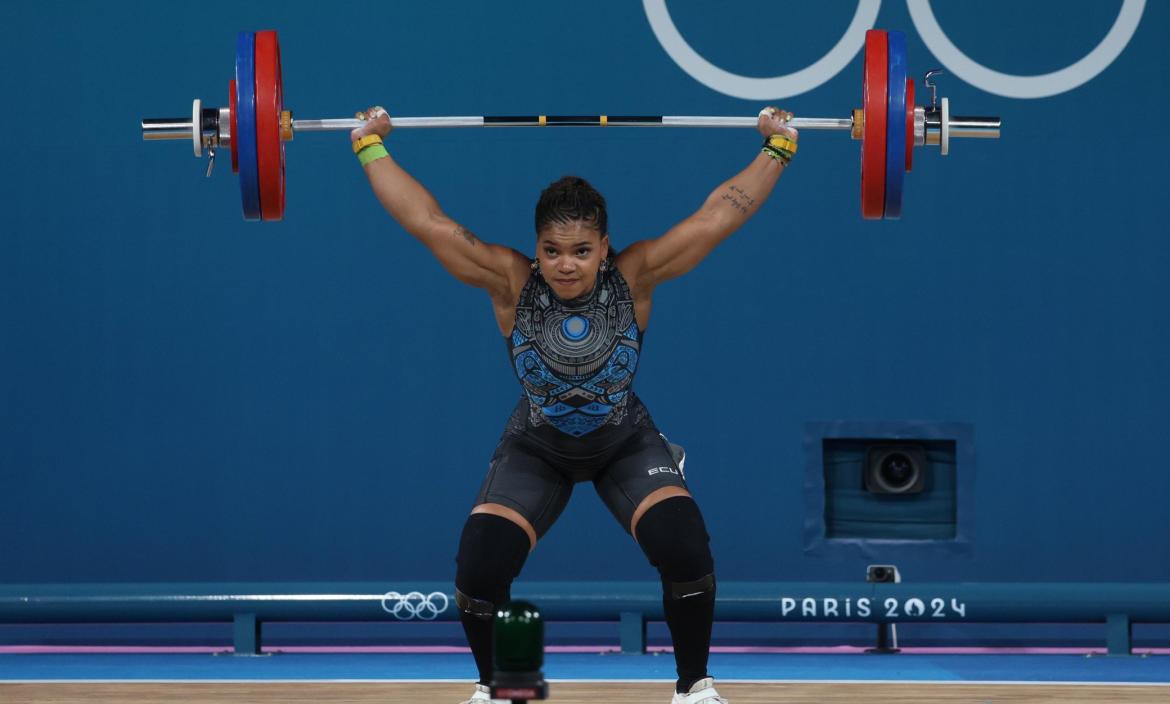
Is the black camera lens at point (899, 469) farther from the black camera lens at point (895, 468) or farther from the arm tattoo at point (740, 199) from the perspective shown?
the arm tattoo at point (740, 199)

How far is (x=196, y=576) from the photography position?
5.26m

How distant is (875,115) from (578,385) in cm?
97

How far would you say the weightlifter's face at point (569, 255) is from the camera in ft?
11.1

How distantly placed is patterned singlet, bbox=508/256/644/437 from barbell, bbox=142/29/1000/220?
49cm

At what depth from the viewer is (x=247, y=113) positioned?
11.8 feet

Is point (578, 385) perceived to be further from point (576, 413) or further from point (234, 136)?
point (234, 136)

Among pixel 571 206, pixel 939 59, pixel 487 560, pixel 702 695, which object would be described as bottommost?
pixel 702 695

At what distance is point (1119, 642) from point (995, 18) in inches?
84.3

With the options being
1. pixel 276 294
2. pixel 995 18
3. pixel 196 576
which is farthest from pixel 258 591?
pixel 995 18

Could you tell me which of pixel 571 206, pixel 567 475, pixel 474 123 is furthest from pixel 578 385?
pixel 474 123

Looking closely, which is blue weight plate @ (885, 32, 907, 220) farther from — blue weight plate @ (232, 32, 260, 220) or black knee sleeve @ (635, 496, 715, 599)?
blue weight plate @ (232, 32, 260, 220)

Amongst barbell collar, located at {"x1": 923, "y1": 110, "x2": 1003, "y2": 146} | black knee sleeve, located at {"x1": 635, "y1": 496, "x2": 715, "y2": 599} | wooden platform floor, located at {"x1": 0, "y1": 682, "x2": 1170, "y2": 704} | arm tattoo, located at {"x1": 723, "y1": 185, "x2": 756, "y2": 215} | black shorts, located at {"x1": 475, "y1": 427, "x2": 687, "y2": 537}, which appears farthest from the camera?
wooden platform floor, located at {"x1": 0, "y1": 682, "x2": 1170, "y2": 704}

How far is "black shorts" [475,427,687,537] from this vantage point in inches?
136

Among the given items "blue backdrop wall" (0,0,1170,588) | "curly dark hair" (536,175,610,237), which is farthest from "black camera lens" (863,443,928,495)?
"curly dark hair" (536,175,610,237)
